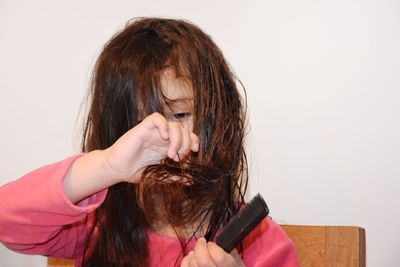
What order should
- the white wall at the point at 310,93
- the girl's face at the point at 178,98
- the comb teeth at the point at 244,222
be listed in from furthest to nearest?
1. the white wall at the point at 310,93
2. the girl's face at the point at 178,98
3. the comb teeth at the point at 244,222

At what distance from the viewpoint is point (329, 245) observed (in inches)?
22.4

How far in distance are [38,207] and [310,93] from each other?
15.8 inches

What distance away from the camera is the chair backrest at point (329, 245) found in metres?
0.55

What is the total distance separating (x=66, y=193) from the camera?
→ 441mm

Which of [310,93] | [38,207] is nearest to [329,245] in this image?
[310,93]

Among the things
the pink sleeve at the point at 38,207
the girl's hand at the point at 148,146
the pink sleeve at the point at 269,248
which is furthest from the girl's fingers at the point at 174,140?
the pink sleeve at the point at 269,248

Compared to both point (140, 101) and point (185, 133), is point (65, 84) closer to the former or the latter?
point (140, 101)

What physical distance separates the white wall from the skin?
0.96 ft

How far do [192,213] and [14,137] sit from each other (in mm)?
378

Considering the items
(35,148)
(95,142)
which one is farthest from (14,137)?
(95,142)

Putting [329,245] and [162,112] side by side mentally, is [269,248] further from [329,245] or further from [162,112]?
[162,112]

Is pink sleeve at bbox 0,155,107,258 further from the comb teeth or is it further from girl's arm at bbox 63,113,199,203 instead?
the comb teeth

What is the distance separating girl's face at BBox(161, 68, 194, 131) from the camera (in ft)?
→ 1.64

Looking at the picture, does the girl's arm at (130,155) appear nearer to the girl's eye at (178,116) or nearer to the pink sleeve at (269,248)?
the girl's eye at (178,116)
